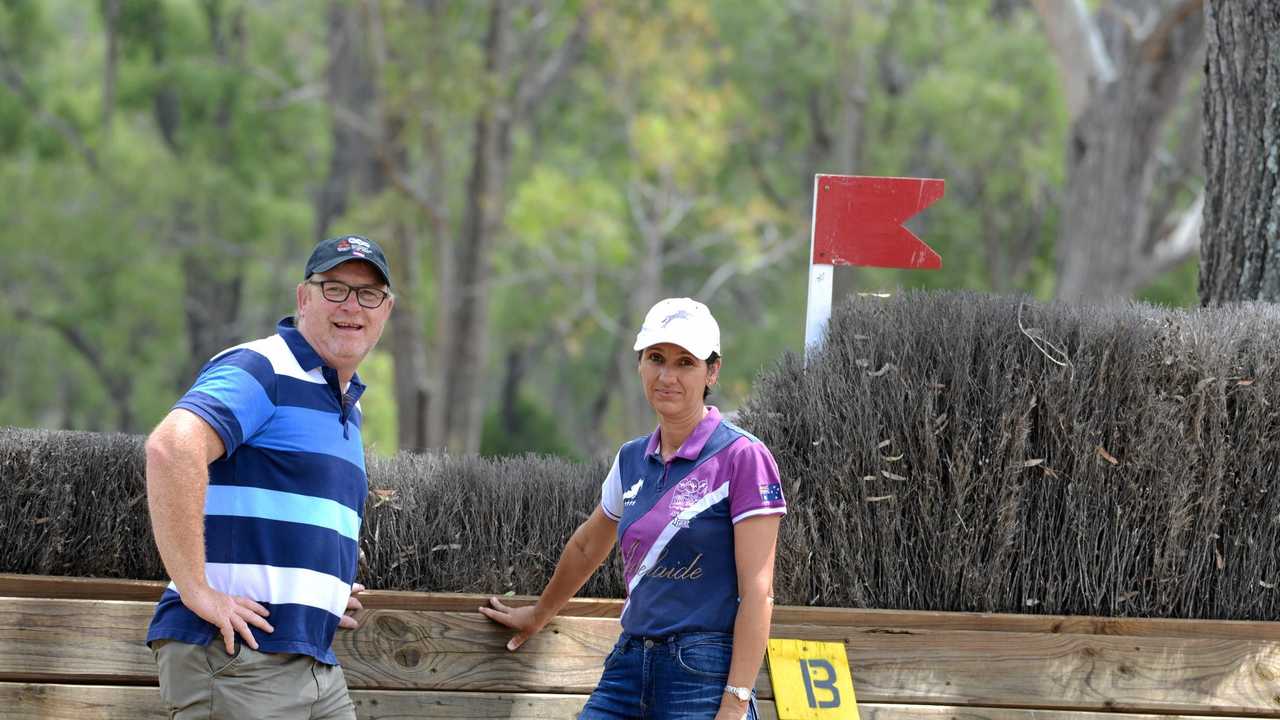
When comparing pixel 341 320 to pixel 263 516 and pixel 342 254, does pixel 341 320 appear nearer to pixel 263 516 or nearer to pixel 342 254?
pixel 342 254

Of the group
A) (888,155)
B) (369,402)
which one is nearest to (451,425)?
(369,402)

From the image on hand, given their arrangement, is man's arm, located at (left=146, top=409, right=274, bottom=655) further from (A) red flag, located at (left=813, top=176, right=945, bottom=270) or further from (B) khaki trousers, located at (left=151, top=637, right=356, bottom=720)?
(A) red flag, located at (left=813, top=176, right=945, bottom=270)

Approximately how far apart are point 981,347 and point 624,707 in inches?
70.4

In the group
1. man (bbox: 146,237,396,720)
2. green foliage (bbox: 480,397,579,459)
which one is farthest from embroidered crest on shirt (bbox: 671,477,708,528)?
green foliage (bbox: 480,397,579,459)

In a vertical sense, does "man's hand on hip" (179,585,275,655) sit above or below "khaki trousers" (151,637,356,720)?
above

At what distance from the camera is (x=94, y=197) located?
26.4m

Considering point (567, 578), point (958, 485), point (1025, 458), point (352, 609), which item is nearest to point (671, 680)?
point (567, 578)

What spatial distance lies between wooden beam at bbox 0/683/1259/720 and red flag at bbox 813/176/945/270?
1.46 metres

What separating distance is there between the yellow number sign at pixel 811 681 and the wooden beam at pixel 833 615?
0.11m

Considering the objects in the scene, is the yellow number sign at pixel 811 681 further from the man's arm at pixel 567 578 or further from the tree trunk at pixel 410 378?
the tree trunk at pixel 410 378

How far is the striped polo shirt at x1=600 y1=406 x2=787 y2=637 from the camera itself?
3.50m

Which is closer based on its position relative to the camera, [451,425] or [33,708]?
[33,708]

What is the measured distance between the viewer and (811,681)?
4.30 metres

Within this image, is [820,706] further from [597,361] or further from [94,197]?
[597,361]
